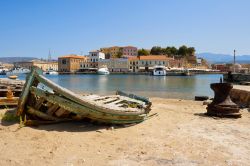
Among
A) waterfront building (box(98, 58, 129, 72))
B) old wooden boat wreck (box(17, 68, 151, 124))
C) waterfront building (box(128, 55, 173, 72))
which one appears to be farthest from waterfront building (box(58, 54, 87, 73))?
old wooden boat wreck (box(17, 68, 151, 124))

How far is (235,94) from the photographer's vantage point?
18.3 m

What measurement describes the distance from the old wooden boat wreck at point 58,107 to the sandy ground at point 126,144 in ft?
0.90

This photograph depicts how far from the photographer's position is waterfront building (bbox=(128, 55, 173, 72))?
5217 inches

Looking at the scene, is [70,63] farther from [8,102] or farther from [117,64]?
[8,102]

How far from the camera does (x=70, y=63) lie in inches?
5994

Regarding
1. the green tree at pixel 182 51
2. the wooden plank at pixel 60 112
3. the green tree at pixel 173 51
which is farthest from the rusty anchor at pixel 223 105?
the green tree at pixel 173 51

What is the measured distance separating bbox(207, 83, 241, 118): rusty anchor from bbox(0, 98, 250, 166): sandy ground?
1.58 m

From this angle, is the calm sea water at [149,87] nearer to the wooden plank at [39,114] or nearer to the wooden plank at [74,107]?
the wooden plank at [74,107]

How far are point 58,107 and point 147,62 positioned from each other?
5018 inches

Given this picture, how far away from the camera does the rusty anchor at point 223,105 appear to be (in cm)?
1030

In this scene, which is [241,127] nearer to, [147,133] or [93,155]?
[147,133]

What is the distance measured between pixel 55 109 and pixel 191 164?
3.96 metres

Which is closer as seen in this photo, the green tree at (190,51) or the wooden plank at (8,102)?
the wooden plank at (8,102)

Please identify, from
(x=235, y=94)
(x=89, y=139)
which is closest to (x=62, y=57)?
(x=235, y=94)
